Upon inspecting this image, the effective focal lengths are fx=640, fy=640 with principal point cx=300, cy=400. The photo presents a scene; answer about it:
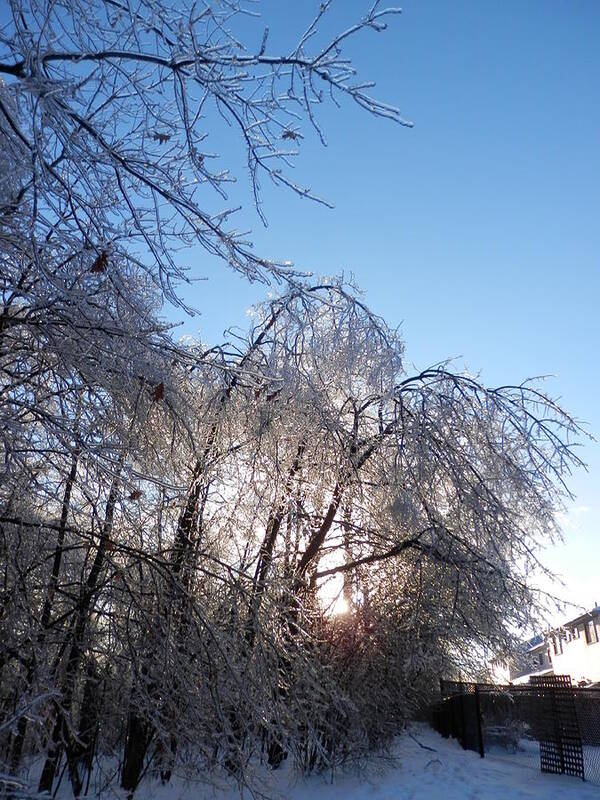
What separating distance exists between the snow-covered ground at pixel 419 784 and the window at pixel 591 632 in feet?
67.7

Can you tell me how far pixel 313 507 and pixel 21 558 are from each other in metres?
4.14

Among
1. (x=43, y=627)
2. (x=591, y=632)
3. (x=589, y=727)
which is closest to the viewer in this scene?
(x=43, y=627)

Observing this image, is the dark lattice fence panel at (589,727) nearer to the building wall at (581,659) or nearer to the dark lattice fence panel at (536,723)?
the dark lattice fence panel at (536,723)

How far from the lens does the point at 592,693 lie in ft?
30.3

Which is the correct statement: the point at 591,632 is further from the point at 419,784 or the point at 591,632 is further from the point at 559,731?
the point at 419,784

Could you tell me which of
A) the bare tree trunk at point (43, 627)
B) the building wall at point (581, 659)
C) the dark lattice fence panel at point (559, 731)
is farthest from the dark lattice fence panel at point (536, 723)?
the building wall at point (581, 659)

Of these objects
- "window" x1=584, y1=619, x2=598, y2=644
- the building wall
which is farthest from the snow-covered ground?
"window" x1=584, y1=619, x2=598, y2=644

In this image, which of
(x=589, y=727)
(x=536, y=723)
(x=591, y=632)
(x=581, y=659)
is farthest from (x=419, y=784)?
(x=581, y=659)

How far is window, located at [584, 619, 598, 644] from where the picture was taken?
28553 millimetres

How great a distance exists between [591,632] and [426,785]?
2410cm

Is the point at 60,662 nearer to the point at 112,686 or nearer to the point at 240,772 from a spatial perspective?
the point at 112,686

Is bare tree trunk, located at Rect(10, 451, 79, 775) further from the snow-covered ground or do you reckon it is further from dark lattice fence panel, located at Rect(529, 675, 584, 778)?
dark lattice fence panel, located at Rect(529, 675, 584, 778)

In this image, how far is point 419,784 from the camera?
8.75 meters

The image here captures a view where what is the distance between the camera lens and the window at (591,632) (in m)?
28.6
